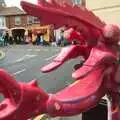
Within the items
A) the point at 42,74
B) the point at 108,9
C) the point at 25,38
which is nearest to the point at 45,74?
the point at 42,74

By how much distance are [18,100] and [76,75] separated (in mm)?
120

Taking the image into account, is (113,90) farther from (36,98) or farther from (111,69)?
(36,98)

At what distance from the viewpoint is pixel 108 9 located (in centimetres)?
158

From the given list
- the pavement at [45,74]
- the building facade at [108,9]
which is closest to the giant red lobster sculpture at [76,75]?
the pavement at [45,74]

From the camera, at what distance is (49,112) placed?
80 cm

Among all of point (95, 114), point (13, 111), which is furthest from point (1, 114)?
point (95, 114)

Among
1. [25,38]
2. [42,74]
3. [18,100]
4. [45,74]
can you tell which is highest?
[18,100]

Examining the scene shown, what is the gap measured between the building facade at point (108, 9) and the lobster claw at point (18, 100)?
0.79 metres

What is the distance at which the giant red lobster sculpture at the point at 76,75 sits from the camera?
754 mm

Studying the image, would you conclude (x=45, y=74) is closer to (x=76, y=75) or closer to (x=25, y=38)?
(x=76, y=75)

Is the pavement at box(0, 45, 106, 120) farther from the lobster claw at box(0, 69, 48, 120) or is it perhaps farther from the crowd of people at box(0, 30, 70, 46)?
the crowd of people at box(0, 30, 70, 46)

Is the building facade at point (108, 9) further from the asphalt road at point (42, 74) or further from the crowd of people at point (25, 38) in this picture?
the crowd of people at point (25, 38)

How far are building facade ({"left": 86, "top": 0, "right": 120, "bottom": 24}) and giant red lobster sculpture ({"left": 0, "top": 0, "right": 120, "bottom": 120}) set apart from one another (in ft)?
1.93

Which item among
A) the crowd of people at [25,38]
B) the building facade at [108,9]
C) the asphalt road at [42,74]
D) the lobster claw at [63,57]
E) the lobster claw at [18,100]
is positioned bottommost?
the crowd of people at [25,38]
